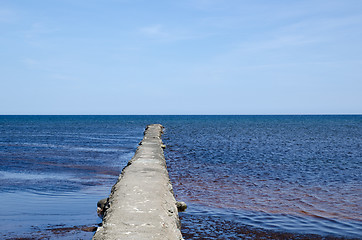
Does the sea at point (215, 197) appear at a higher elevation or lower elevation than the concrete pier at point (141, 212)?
lower

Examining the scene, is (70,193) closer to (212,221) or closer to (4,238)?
(4,238)

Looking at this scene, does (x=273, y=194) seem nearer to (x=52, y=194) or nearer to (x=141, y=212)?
(x=141, y=212)

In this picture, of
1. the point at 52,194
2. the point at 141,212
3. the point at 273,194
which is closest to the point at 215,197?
the point at 273,194

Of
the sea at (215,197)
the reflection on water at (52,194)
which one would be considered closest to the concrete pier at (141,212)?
the sea at (215,197)

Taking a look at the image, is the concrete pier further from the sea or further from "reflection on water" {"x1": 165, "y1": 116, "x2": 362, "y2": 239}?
"reflection on water" {"x1": 165, "y1": 116, "x2": 362, "y2": 239}

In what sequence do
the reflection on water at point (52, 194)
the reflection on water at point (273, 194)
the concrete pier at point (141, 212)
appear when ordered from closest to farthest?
the concrete pier at point (141, 212)
the reflection on water at point (52, 194)
the reflection on water at point (273, 194)

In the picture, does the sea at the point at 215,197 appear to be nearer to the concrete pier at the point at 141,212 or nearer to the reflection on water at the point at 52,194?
the reflection on water at the point at 52,194

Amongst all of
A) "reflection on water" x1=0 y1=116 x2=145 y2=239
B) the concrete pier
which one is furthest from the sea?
the concrete pier

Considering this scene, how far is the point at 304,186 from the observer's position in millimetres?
13406

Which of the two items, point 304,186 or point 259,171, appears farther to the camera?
point 259,171

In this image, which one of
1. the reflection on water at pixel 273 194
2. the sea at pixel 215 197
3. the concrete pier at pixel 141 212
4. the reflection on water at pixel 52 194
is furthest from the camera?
the reflection on water at pixel 273 194

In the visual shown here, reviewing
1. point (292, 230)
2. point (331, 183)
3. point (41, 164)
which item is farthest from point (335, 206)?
point (41, 164)

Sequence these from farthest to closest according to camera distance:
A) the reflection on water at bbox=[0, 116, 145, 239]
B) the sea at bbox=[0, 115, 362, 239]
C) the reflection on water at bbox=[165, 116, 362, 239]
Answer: the reflection on water at bbox=[165, 116, 362, 239] < the sea at bbox=[0, 115, 362, 239] < the reflection on water at bbox=[0, 116, 145, 239]

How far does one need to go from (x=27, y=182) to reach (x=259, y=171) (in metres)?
10.4
